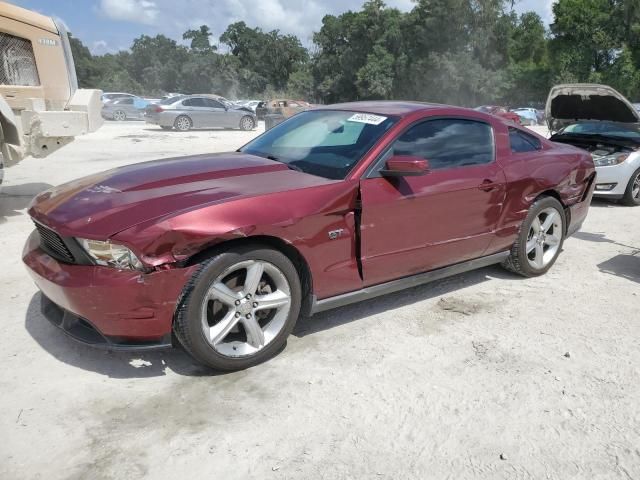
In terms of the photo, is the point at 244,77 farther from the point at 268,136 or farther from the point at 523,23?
the point at 268,136

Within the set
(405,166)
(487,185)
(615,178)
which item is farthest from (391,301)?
(615,178)

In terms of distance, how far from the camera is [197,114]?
73.6ft

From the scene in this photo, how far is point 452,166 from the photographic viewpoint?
13.8 ft

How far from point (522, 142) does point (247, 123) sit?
65.4 feet

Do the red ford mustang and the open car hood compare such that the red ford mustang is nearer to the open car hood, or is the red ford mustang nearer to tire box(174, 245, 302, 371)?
tire box(174, 245, 302, 371)

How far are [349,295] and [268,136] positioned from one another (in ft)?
5.42

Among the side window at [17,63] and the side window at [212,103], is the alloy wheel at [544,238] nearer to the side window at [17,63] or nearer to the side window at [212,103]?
the side window at [17,63]

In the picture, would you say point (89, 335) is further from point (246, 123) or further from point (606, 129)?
point (246, 123)

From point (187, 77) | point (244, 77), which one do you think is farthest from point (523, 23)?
point (187, 77)

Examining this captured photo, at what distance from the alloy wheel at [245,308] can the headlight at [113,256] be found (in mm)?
429

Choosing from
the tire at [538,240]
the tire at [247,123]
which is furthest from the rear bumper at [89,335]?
the tire at [247,123]

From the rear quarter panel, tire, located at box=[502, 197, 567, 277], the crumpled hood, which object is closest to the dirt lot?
tire, located at box=[502, 197, 567, 277]

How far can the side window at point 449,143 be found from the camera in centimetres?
402

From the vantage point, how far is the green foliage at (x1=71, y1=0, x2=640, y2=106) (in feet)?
156
